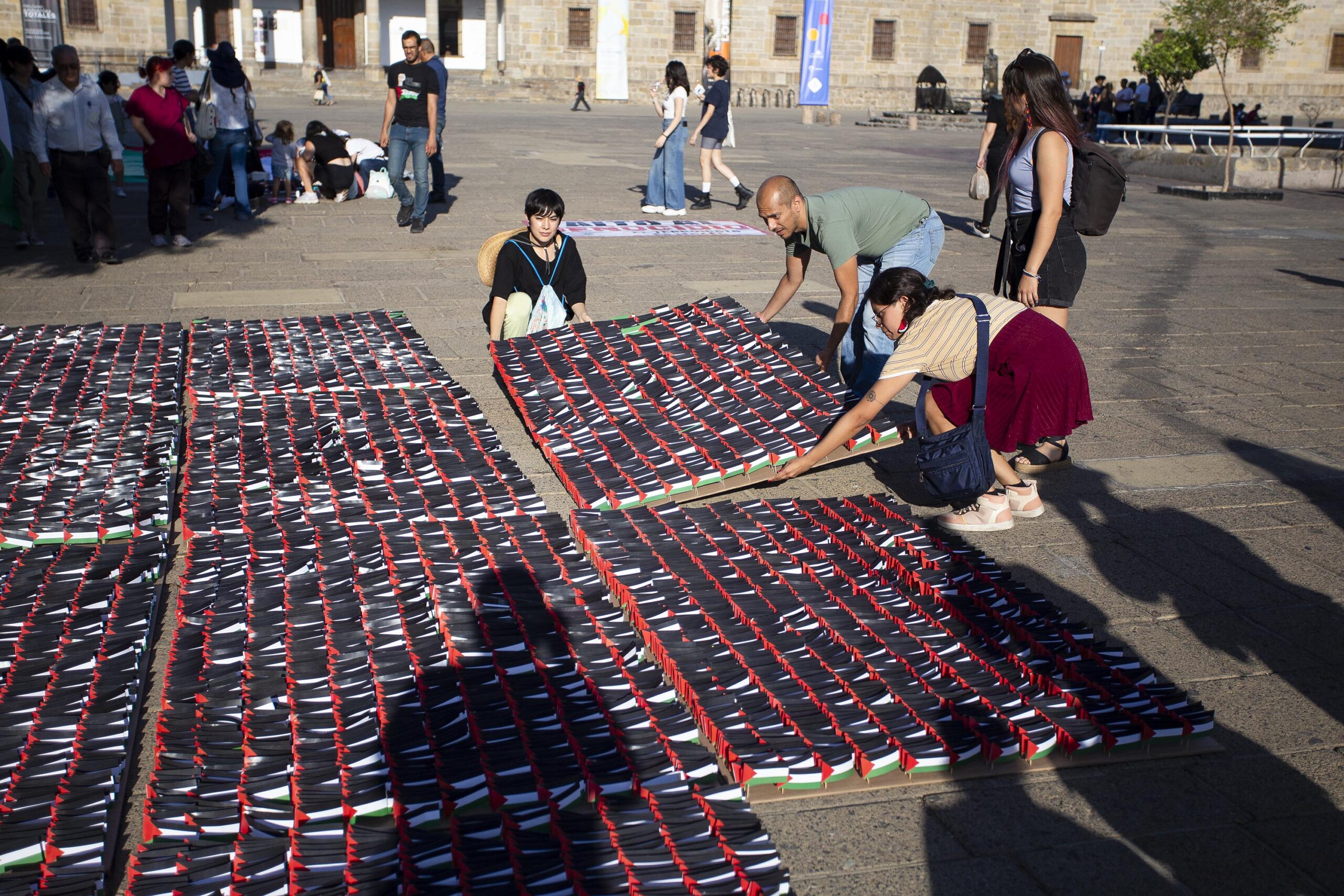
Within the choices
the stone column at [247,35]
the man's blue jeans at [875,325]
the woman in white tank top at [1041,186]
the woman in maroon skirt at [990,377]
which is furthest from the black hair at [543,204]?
the stone column at [247,35]

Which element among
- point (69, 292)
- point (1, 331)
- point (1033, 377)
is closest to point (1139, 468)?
point (1033, 377)

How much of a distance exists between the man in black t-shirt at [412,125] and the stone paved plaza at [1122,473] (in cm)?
46

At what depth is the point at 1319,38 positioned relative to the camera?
49.0 m

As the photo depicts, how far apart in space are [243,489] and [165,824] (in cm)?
210

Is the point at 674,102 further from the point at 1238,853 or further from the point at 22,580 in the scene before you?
the point at 1238,853

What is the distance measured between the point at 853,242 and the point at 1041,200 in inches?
33.2

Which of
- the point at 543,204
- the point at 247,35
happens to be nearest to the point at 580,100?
the point at 247,35

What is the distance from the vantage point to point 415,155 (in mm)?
11078

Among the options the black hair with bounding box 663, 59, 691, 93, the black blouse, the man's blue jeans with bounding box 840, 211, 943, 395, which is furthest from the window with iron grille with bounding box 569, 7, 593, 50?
the man's blue jeans with bounding box 840, 211, 943, 395

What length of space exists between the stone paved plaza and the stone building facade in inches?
1153

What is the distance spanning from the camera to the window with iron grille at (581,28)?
4316 cm

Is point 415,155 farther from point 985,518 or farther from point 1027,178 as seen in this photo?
point 985,518

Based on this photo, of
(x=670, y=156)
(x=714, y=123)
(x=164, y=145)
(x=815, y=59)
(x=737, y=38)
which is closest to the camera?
(x=164, y=145)

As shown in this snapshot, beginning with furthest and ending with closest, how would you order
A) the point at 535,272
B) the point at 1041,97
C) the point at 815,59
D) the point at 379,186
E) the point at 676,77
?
the point at 815,59 → the point at 379,186 → the point at 676,77 → the point at 535,272 → the point at 1041,97
